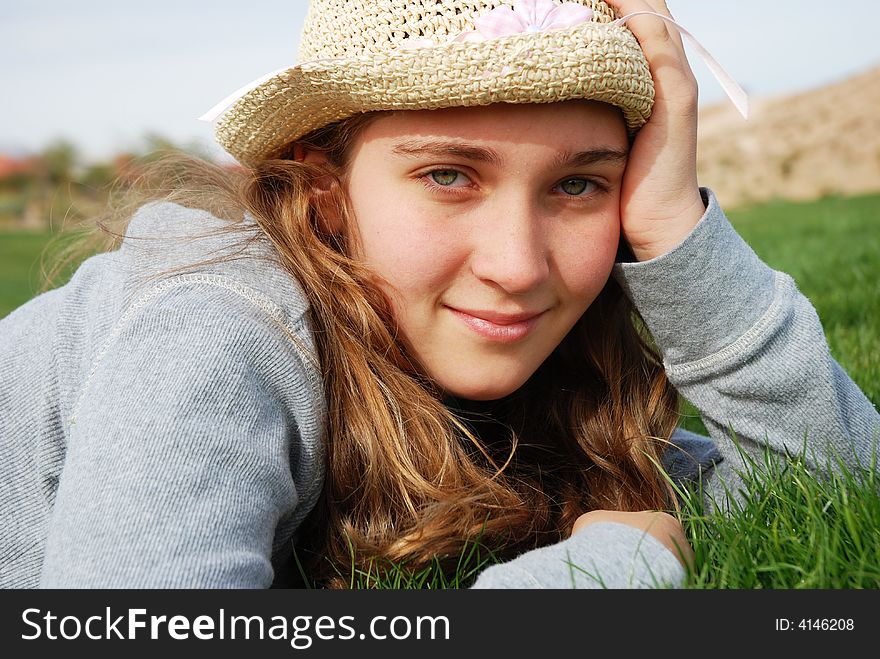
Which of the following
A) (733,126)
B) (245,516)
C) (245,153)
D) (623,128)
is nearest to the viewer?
(245,516)

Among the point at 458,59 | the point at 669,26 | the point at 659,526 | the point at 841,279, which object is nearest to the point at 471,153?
the point at 458,59

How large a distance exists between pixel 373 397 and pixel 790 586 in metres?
0.94

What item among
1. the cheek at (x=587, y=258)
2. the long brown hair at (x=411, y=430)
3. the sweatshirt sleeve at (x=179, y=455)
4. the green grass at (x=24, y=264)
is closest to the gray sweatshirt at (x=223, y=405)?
the sweatshirt sleeve at (x=179, y=455)

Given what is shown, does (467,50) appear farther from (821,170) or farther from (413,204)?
(821,170)

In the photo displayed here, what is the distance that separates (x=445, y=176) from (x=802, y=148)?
27711 millimetres

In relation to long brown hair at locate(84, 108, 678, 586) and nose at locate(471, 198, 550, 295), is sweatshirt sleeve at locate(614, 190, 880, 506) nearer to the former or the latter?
long brown hair at locate(84, 108, 678, 586)

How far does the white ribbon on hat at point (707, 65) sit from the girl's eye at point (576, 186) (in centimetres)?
35

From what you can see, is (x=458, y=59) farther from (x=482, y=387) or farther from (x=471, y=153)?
(x=482, y=387)

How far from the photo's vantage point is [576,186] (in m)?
2.16

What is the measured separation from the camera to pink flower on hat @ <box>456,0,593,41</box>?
1950 millimetres

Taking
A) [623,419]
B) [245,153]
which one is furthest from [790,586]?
[245,153]

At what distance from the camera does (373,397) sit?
2119 millimetres

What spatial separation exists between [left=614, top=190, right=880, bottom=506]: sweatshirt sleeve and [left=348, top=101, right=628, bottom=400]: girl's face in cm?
25

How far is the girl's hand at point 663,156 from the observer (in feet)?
7.40
